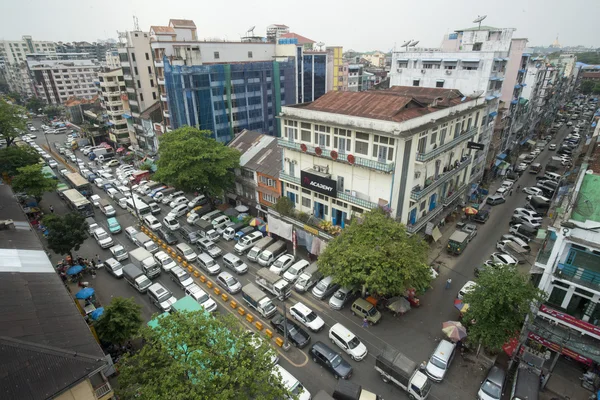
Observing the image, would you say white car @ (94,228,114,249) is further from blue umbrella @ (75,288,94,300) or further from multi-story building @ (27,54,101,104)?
multi-story building @ (27,54,101,104)

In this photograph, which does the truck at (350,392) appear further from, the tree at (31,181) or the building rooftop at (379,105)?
the tree at (31,181)

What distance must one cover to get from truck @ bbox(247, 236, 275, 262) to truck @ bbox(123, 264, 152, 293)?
10608 mm

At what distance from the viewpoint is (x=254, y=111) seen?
64.1 metres

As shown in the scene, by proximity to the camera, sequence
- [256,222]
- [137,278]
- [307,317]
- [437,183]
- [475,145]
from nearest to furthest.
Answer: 1. [307,317]
2. [137,278]
3. [437,183]
4. [475,145]
5. [256,222]

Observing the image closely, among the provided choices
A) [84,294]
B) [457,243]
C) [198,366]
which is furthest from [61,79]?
[457,243]

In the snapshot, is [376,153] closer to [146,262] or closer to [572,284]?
[572,284]

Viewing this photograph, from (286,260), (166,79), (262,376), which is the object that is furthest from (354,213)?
(166,79)

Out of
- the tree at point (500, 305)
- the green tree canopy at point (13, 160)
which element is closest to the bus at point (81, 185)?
the green tree canopy at point (13, 160)

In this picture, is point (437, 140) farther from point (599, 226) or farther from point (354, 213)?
point (599, 226)

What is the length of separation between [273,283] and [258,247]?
23.5 feet

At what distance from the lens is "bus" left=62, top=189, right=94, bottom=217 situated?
149 ft

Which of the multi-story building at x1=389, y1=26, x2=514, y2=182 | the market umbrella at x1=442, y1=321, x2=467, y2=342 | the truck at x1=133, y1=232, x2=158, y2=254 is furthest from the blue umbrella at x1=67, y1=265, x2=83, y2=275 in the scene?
the multi-story building at x1=389, y1=26, x2=514, y2=182

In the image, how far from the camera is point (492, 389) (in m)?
20.5

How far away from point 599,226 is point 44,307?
3196 centimetres
